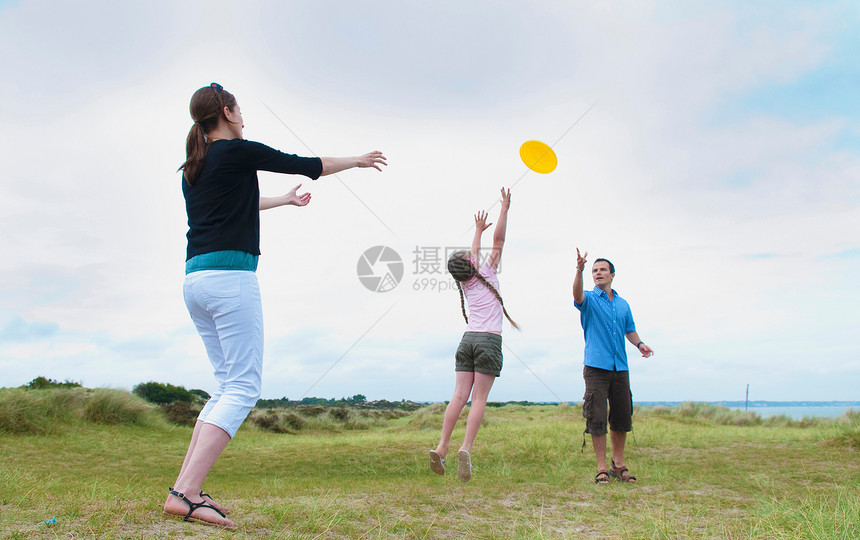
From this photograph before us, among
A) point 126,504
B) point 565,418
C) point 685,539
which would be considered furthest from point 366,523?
point 565,418

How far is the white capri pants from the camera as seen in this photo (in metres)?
3.03

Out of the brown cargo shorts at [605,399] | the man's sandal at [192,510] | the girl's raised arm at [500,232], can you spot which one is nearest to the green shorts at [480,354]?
the girl's raised arm at [500,232]

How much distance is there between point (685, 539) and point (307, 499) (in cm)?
240

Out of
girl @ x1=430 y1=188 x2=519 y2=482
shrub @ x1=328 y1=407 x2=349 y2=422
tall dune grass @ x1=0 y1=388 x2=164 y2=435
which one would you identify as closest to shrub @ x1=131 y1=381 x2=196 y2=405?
tall dune grass @ x1=0 y1=388 x2=164 y2=435

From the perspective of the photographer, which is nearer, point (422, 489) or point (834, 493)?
point (422, 489)

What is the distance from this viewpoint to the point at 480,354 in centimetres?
516

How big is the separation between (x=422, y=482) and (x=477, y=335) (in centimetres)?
166

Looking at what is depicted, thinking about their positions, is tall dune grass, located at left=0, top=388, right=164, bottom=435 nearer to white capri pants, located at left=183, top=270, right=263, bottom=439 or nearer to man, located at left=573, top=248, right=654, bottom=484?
white capri pants, located at left=183, top=270, right=263, bottom=439

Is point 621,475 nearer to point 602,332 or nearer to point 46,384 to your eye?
point 602,332

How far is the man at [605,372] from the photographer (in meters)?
5.93

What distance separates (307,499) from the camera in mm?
4020

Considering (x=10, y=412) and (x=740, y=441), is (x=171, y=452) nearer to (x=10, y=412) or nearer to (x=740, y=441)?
(x=10, y=412)

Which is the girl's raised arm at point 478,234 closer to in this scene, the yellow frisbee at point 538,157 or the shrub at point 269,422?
the yellow frisbee at point 538,157

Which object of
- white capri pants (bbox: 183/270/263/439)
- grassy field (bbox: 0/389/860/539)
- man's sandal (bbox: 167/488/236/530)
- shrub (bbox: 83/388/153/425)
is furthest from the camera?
shrub (bbox: 83/388/153/425)
